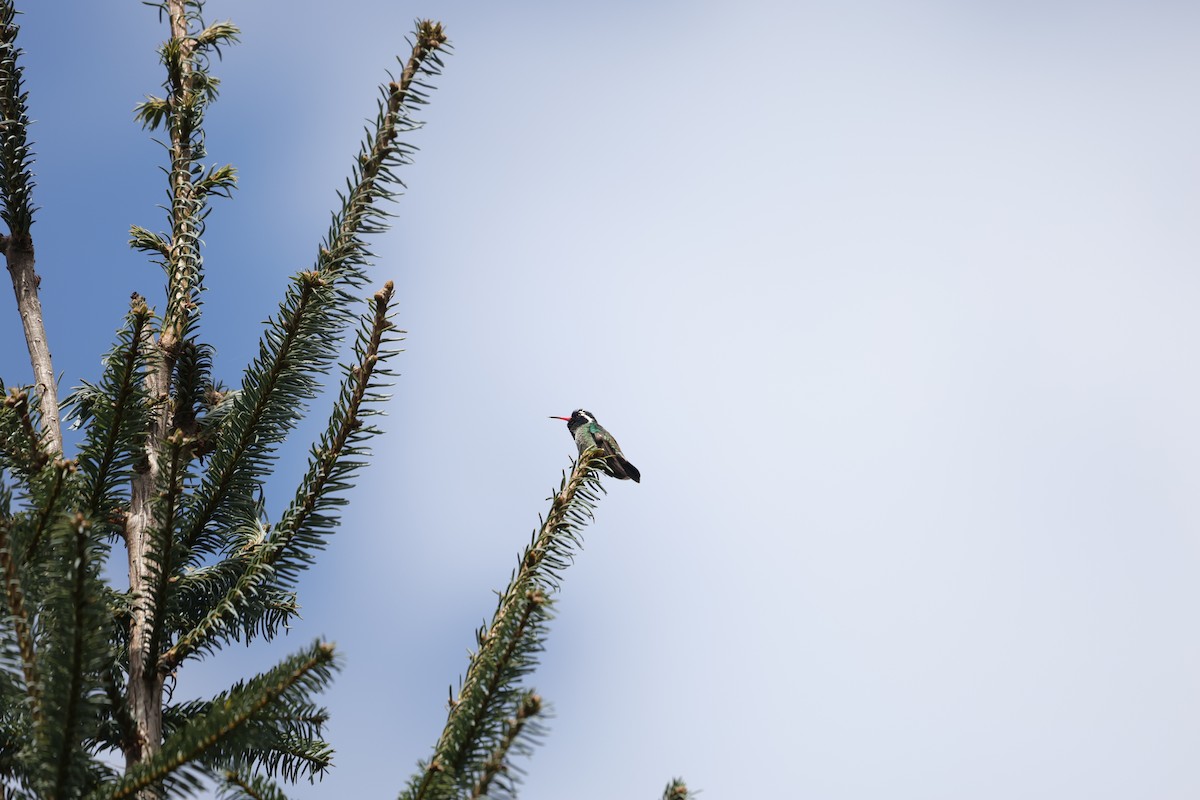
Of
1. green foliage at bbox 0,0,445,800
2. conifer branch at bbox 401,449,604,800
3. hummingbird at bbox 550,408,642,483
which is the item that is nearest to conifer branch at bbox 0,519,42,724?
green foliage at bbox 0,0,445,800

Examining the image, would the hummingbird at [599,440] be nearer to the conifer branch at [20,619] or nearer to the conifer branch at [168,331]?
the conifer branch at [168,331]


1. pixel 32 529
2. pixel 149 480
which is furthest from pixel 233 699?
pixel 149 480

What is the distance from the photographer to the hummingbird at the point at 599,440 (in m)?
8.46

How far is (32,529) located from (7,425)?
0.60m

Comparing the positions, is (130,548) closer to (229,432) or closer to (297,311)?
(229,432)

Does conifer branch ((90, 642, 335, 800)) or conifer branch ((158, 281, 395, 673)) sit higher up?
conifer branch ((158, 281, 395, 673))

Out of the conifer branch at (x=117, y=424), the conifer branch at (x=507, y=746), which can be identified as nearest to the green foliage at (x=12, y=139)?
the conifer branch at (x=117, y=424)

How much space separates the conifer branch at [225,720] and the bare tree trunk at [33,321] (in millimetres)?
1940

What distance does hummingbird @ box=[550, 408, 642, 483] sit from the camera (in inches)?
333

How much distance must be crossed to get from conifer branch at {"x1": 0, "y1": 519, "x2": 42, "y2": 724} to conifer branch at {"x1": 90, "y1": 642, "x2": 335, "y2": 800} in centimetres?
35

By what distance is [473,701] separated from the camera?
133 inches

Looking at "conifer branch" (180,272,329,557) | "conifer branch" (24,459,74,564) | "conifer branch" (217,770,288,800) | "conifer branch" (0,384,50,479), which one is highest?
"conifer branch" (180,272,329,557)

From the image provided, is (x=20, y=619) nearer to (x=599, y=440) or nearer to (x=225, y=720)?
(x=225, y=720)

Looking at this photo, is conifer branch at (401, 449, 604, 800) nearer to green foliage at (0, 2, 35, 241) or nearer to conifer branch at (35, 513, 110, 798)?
conifer branch at (35, 513, 110, 798)
